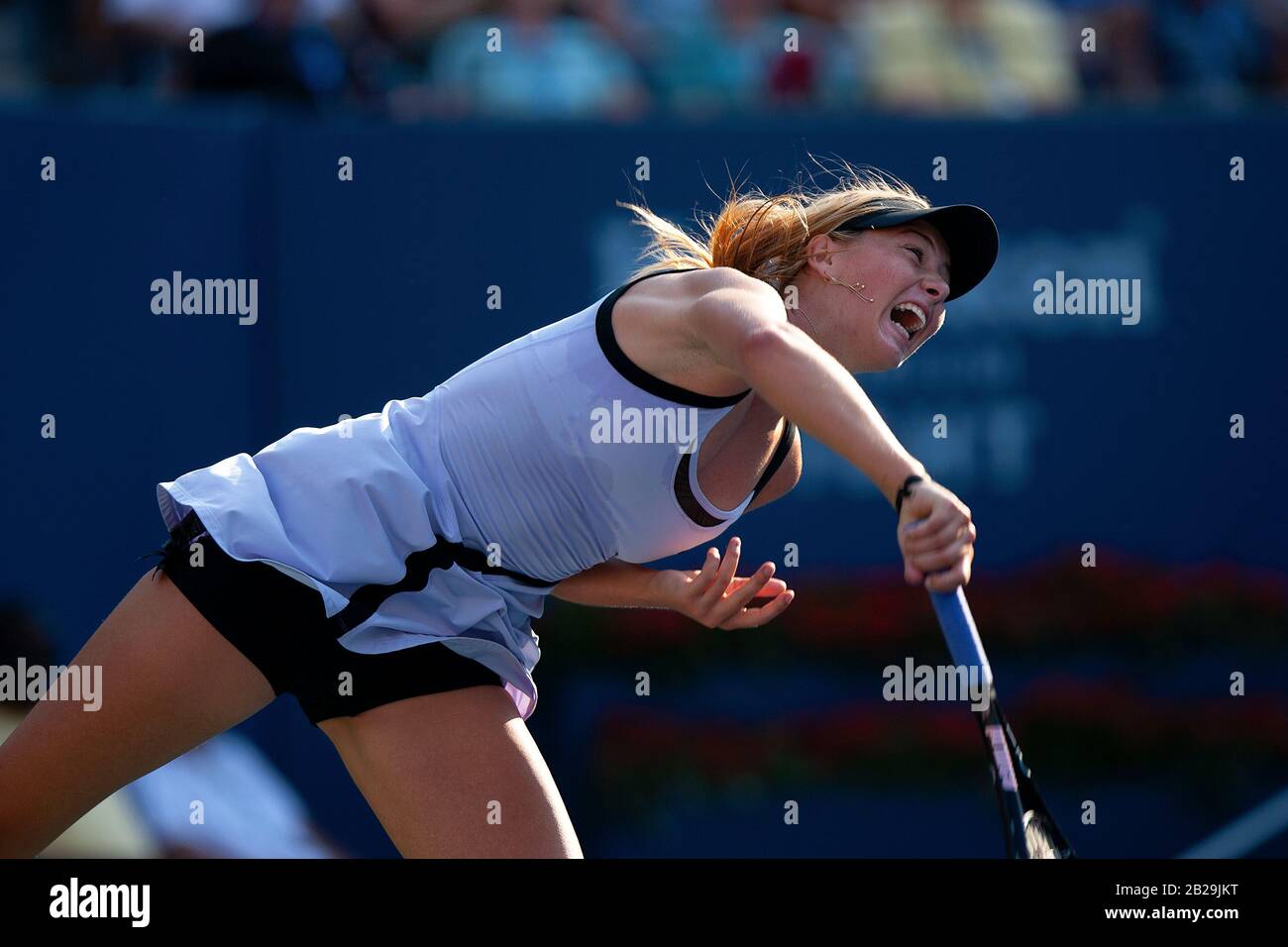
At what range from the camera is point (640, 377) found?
258 cm

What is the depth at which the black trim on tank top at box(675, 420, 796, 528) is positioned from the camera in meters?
2.68

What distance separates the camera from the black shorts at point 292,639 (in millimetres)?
2705

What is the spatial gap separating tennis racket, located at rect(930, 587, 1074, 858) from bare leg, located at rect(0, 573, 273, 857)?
3.79 feet

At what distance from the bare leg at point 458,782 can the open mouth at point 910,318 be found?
94cm

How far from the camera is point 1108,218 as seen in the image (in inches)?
222

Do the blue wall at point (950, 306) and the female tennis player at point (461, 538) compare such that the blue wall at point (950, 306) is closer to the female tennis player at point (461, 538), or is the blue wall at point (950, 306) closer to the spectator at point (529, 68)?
the spectator at point (529, 68)

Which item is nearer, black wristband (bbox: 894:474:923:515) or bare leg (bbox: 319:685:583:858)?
black wristband (bbox: 894:474:923:515)

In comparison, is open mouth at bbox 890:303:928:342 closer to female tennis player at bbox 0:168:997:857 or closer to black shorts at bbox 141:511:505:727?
female tennis player at bbox 0:168:997:857

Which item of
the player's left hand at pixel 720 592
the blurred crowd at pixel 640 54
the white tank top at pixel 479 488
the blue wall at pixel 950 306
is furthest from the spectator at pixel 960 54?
the white tank top at pixel 479 488

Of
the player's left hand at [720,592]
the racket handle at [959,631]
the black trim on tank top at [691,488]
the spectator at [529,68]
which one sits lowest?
the racket handle at [959,631]

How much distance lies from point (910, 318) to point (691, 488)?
0.50m

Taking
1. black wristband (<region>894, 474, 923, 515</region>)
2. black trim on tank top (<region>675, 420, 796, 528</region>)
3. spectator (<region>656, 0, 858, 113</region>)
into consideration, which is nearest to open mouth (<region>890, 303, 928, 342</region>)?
black trim on tank top (<region>675, 420, 796, 528</region>)
